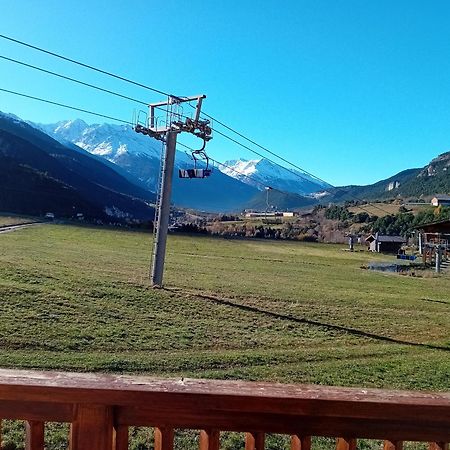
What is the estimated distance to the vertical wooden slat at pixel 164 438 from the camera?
5.85 ft

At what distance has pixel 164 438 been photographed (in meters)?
1.79

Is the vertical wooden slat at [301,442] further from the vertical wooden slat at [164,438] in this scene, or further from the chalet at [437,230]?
the chalet at [437,230]

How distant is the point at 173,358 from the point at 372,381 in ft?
11.0

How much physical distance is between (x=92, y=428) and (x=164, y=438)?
26cm

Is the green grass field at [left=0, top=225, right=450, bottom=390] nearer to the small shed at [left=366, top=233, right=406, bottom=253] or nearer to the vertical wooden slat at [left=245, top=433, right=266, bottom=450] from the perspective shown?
the vertical wooden slat at [left=245, top=433, right=266, bottom=450]

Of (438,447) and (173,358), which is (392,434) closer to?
(438,447)

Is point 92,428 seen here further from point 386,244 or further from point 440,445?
point 386,244

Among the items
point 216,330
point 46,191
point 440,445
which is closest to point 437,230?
point 216,330

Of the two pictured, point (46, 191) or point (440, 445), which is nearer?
point (440, 445)

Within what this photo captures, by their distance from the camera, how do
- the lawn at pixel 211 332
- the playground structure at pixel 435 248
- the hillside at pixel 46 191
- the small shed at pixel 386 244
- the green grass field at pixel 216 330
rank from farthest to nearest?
the hillside at pixel 46 191 < the small shed at pixel 386 244 < the playground structure at pixel 435 248 < the green grass field at pixel 216 330 < the lawn at pixel 211 332

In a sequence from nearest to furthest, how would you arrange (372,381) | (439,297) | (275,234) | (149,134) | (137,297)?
(372,381) < (137,297) < (149,134) < (439,297) < (275,234)

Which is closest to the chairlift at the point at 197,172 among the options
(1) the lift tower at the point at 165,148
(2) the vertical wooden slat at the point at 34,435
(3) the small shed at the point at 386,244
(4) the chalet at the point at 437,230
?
(1) the lift tower at the point at 165,148

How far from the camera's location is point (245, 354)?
362 inches

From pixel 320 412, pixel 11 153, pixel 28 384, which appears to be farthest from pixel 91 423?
pixel 11 153
